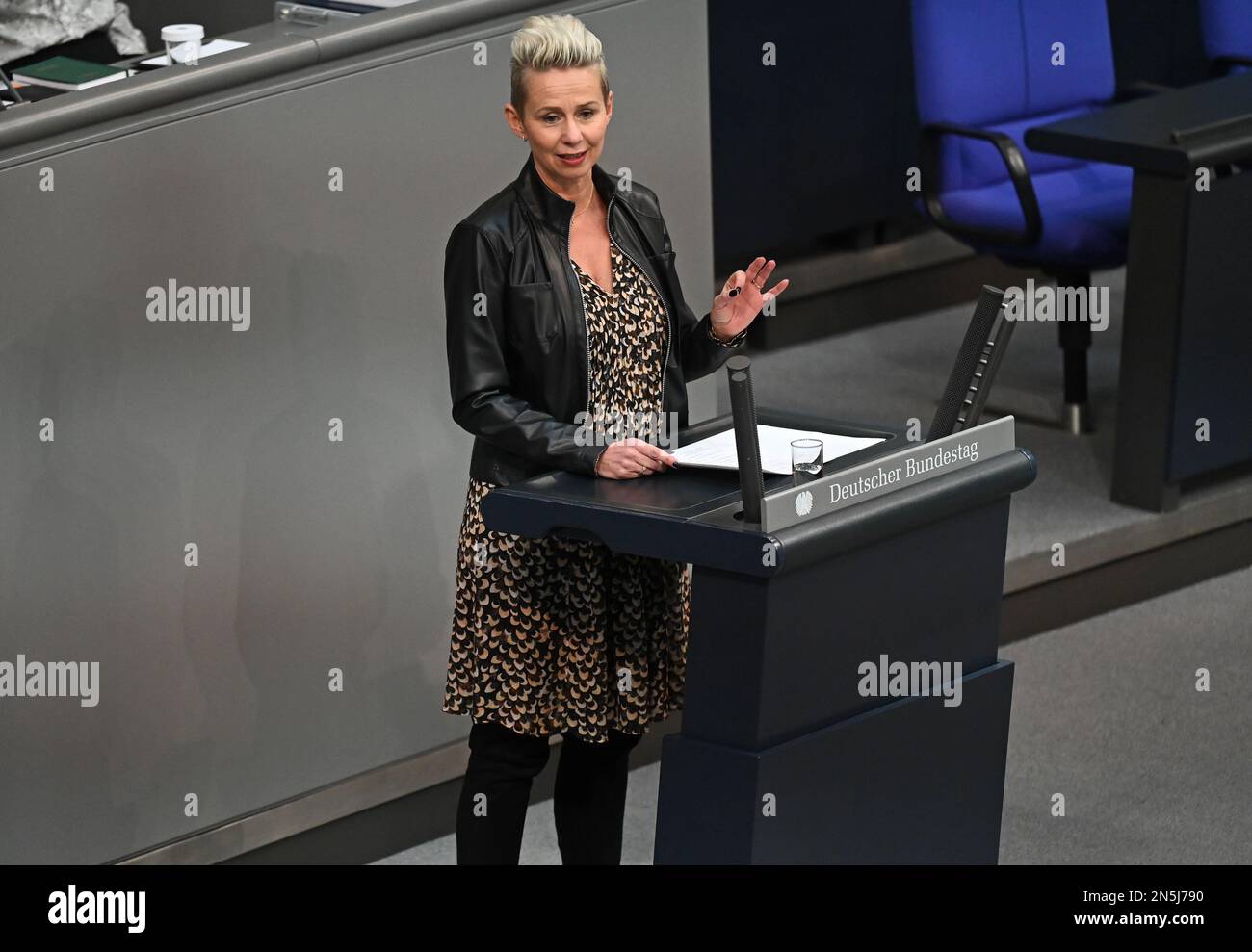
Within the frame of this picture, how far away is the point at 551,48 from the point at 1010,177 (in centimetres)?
293

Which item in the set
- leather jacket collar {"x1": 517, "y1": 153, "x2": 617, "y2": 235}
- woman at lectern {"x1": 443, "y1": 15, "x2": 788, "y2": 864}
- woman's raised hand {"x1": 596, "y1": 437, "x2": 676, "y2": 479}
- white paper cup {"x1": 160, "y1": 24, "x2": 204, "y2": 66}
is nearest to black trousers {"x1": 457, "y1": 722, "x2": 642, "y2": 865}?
woman at lectern {"x1": 443, "y1": 15, "x2": 788, "y2": 864}

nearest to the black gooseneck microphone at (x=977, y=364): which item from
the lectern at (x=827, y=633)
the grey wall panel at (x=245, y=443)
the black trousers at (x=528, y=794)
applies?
the lectern at (x=827, y=633)

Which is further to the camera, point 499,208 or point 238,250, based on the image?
point 238,250

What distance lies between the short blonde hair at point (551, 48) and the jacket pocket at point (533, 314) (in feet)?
0.79

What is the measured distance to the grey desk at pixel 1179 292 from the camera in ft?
16.0

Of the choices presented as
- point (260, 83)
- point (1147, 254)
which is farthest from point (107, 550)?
point (1147, 254)

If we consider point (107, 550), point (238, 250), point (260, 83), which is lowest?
point (107, 550)

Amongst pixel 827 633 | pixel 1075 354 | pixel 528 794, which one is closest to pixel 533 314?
pixel 827 633

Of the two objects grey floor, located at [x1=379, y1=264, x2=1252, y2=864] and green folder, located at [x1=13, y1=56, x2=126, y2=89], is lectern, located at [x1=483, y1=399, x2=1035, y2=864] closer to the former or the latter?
grey floor, located at [x1=379, y1=264, x2=1252, y2=864]

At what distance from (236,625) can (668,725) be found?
103 centimetres

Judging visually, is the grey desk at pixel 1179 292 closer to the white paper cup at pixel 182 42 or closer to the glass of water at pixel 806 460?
the white paper cup at pixel 182 42

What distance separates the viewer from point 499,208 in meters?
2.90
